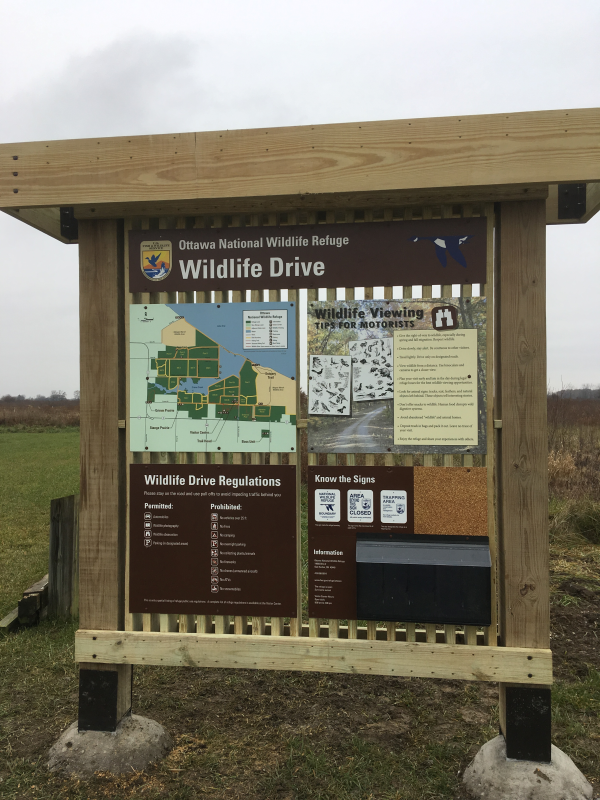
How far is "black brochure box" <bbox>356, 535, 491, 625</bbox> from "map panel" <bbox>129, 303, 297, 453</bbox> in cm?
78

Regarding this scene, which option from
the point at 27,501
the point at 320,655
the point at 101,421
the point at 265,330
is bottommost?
the point at 27,501

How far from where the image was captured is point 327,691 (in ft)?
14.7

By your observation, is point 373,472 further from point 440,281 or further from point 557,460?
point 557,460

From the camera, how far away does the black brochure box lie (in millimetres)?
3105

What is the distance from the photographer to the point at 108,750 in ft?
11.2

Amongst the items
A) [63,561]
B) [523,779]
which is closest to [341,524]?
[523,779]

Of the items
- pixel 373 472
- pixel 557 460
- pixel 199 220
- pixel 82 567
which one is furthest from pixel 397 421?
pixel 557 460

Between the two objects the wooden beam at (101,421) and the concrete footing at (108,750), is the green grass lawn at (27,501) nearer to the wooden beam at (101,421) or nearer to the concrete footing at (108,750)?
the concrete footing at (108,750)

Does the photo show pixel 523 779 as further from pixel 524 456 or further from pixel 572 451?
pixel 572 451

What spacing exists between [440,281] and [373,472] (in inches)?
41.8

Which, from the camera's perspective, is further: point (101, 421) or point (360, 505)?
point (101, 421)

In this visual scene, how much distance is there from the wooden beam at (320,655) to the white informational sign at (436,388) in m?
1.08

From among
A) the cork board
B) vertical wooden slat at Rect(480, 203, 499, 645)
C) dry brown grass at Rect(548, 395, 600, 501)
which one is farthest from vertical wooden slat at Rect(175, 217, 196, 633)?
dry brown grass at Rect(548, 395, 600, 501)

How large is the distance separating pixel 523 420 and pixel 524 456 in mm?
186
